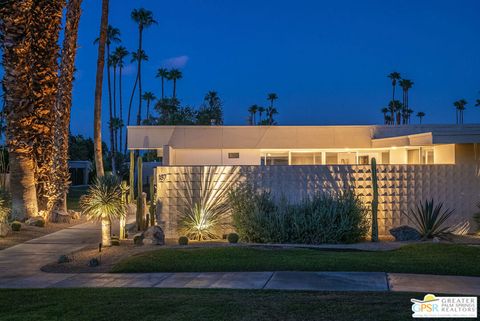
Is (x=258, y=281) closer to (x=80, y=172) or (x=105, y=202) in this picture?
(x=105, y=202)

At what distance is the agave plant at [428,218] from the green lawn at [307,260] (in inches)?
104

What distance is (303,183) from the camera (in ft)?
56.3

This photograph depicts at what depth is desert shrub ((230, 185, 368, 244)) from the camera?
15.1m

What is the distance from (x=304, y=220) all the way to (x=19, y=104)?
35.6ft

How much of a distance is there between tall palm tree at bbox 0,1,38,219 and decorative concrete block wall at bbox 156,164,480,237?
19.2ft

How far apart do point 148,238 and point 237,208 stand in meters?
2.67

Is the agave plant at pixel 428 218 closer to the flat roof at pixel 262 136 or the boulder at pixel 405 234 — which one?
the boulder at pixel 405 234

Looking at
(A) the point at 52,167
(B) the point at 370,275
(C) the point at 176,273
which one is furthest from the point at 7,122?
(B) the point at 370,275

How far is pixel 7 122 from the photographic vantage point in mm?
20281

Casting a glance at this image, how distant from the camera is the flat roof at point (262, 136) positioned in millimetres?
27609

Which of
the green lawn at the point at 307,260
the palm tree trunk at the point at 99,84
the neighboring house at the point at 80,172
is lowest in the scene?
the green lawn at the point at 307,260

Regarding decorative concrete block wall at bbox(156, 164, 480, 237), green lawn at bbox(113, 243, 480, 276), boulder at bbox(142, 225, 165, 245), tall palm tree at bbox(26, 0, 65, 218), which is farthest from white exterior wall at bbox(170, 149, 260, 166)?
green lawn at bbox(113, 243, 480, 276)

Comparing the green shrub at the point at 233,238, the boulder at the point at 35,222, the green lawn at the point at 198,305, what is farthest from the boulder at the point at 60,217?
the green lawn at the point at 198,305

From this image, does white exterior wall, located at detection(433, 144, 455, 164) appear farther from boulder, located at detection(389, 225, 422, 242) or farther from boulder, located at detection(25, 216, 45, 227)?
boulder, located at detection(25, 216, 45, 227)
